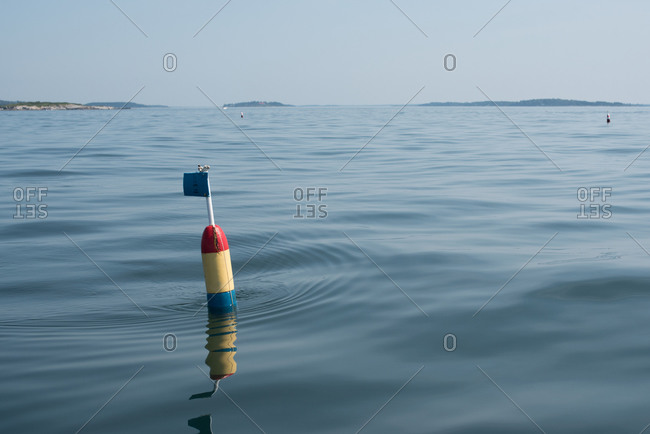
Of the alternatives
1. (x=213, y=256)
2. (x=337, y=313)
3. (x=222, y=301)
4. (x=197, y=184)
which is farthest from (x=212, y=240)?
(x=337, y=313)

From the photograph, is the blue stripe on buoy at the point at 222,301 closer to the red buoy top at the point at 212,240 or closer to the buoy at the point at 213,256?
the buoy at the point at 213,256

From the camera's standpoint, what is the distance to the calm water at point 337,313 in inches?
174

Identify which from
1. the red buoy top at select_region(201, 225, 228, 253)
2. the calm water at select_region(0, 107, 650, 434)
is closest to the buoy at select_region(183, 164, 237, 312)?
the red buoy top at select_region(201, 225, 228, 253)

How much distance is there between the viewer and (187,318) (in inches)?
249

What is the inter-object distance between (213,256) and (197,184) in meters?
0.67

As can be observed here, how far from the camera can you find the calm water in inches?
174

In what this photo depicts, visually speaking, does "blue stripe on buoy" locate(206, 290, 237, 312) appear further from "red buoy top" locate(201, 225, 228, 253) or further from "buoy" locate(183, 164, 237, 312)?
"red buoy top" locate(201, 225, 228, 253)

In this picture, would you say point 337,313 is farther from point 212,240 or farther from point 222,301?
point 212,240

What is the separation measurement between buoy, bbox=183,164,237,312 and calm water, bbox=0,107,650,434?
0.27m

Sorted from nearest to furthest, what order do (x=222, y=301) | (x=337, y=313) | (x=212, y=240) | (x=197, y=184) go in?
(x=212, y=240), (x=197, y=184), (x=222, y=301), (x=337, y=313)

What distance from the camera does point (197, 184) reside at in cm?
605

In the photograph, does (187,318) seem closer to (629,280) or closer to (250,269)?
(250,269)

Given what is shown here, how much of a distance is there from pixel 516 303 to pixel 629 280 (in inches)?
62.9

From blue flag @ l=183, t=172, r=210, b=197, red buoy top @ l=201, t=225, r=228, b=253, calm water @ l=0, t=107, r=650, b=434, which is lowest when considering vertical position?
calm water @ l=0, t=107, r=650, b=434
